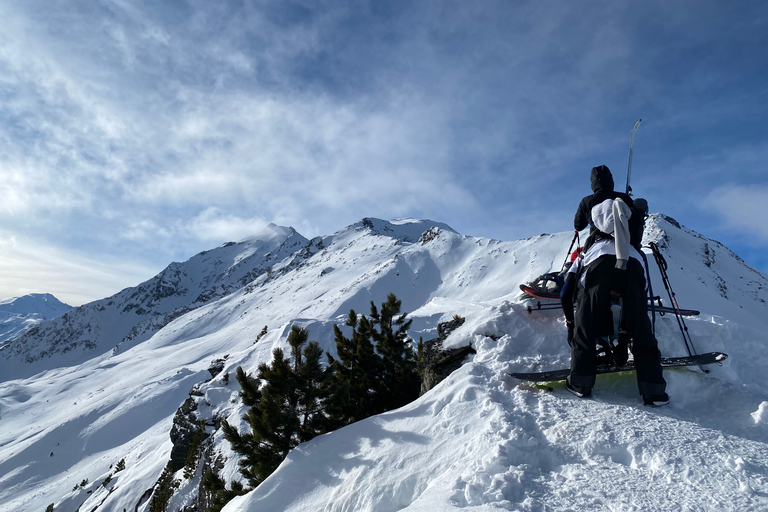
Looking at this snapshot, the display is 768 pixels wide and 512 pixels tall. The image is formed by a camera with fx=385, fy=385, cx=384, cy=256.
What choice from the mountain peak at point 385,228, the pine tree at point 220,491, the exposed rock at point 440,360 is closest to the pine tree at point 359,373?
the exposed rock at point 440,360

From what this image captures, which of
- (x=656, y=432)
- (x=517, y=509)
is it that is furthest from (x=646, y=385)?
(x=517, y=509)

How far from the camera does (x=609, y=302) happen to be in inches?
185

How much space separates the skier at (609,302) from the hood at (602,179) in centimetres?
10

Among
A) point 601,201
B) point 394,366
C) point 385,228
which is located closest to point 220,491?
point 394,366

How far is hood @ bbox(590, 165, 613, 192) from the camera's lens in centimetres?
508

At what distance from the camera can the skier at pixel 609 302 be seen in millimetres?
4316

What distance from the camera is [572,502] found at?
2.78 metres

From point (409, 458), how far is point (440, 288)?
2101 inches

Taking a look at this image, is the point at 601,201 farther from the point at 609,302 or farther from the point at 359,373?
the point at 359,373

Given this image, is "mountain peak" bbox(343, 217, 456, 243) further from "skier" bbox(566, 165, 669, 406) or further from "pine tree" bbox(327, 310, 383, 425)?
"skier" bbox(566, 165, 669, 406)

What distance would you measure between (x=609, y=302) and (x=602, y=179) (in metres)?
1.64

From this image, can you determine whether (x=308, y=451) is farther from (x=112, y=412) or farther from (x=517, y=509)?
(x=112, y=412)

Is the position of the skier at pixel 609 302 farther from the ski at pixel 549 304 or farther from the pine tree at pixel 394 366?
the pine tree at pixel 394 366

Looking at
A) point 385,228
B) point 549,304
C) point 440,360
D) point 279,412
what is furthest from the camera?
point 385,228
